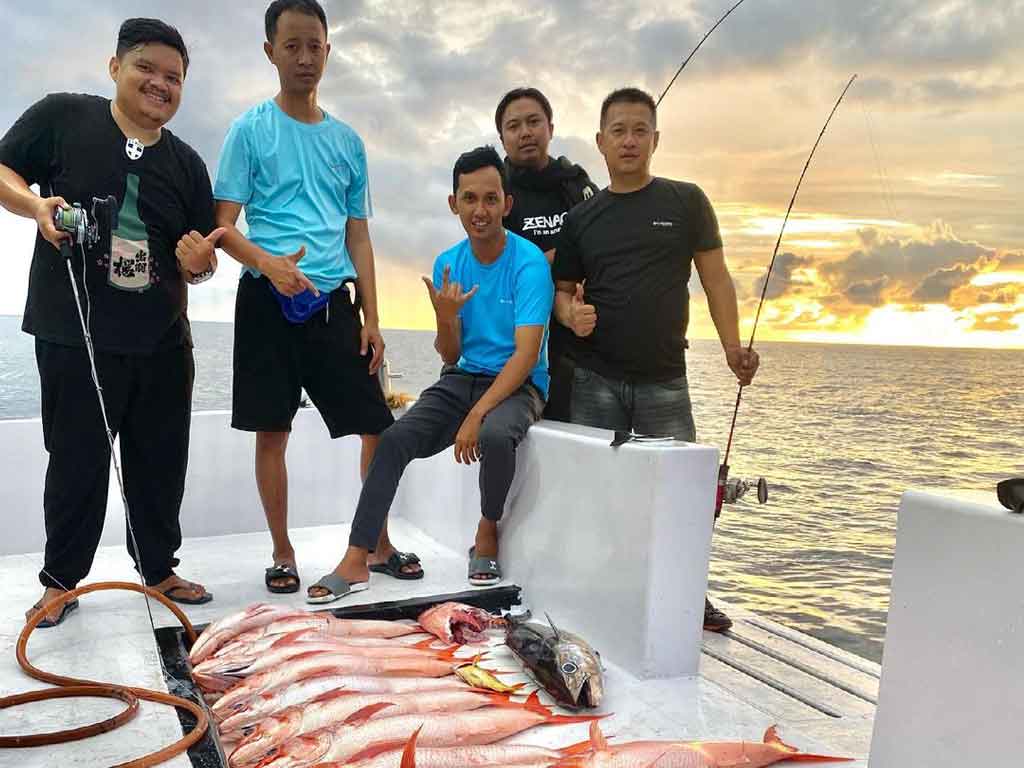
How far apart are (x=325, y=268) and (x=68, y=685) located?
1529 millimetres

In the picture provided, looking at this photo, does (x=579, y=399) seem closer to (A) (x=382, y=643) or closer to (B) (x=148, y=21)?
(A) (x=382, y=643)

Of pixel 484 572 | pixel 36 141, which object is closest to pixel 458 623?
pixel 484 572

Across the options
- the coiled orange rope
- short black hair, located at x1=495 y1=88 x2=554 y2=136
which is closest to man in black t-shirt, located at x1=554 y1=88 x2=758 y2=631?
short black hair, located at x1=495 y1=88 x2=554 y2=136

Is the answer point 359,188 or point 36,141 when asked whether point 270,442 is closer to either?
point 359,188

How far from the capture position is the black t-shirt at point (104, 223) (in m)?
2.52

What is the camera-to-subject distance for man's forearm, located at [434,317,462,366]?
3139mm

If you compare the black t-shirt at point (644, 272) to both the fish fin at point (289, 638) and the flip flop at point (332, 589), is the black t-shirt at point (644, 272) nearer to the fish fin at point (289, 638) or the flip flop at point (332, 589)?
the flip flop at point (332, 589)

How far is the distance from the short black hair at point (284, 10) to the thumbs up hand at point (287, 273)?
82cm

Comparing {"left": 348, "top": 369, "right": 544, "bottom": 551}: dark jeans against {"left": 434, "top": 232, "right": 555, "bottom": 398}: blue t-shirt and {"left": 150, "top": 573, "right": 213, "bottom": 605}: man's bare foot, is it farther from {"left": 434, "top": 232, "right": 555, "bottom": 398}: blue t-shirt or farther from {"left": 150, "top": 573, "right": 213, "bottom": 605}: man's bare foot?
{"left": 150, "top": 573, "right": 213, "bottom": 605}: man's bare foot

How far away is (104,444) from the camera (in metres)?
2.62

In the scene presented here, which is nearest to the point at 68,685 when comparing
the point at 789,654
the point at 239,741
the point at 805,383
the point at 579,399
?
the point at 239,741

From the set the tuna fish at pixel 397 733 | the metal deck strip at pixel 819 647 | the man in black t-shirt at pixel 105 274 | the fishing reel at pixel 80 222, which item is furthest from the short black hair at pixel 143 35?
the metal deck strip at pixel 819 647

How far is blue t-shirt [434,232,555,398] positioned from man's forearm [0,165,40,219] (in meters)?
1.39

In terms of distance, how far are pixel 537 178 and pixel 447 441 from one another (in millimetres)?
1151
